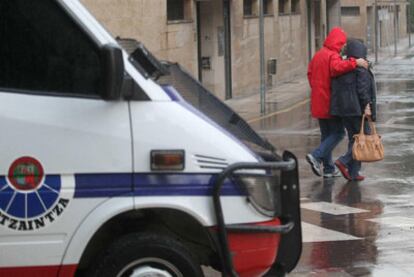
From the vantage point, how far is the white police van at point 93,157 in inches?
161

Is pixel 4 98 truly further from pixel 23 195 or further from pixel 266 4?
pixel 266 4

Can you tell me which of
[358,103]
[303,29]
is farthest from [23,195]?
[303,29]

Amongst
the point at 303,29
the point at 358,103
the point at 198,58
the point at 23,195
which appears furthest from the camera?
the point at 303,29

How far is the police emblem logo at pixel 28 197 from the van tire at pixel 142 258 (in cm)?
38

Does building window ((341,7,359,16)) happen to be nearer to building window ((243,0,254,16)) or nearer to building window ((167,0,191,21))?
building window ((243,0,254,16))

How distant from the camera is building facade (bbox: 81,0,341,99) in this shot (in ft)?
57.4

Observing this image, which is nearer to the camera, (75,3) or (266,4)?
(75,3)

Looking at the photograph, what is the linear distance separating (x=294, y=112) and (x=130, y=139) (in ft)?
50.5

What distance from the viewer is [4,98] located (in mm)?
4125

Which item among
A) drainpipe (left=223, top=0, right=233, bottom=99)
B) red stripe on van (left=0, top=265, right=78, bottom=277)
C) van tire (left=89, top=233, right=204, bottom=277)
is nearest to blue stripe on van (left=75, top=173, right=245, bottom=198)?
van tire (left=89, top=233, right=204, bottom=277)

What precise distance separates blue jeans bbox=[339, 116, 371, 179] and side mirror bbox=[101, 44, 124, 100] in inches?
236

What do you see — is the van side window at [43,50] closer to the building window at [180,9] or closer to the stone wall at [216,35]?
the stone wall at [216,35]

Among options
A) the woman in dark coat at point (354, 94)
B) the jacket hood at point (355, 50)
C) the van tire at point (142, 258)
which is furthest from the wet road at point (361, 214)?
the van tire at point (142, 258)

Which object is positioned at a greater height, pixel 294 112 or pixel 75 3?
pixel 75 3
